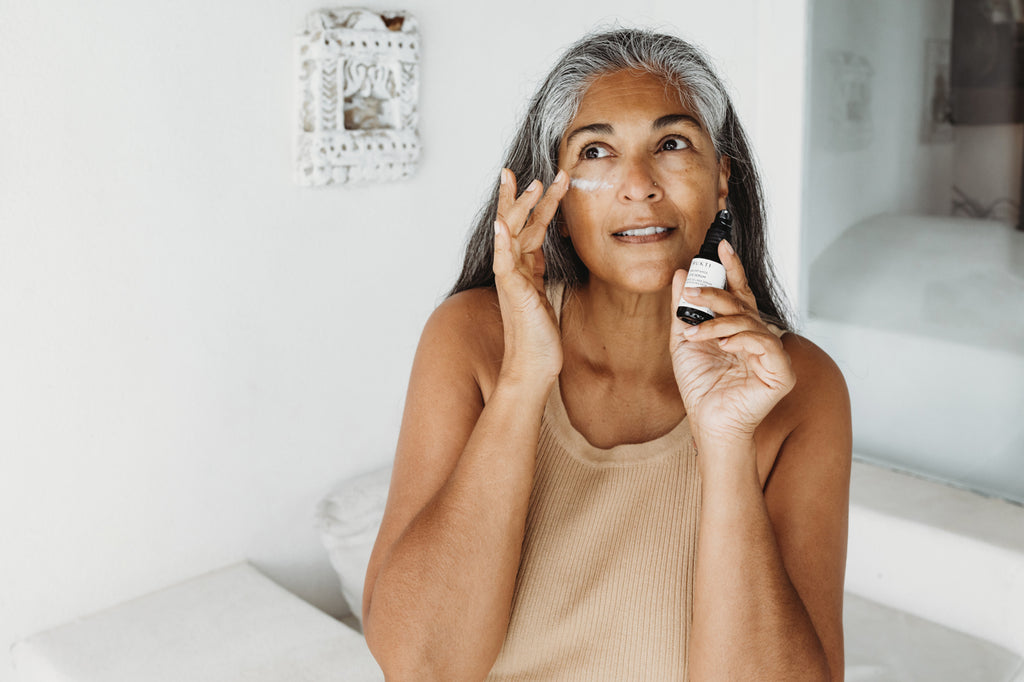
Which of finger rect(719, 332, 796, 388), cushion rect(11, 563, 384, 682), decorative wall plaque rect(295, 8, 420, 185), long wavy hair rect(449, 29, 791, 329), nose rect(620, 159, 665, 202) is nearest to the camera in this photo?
finger rect(719, 332, 796, 388)

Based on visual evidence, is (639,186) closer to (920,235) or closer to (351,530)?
(351,530)

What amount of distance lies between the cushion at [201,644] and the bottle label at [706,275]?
1.05 m

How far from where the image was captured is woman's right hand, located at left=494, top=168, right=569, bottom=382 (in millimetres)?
1243

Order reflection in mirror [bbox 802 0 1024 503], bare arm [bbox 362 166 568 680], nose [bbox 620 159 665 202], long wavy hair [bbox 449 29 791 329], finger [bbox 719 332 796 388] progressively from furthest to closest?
reflection in mirror [bbox 802 0 1024 503] < long wavy hair [bbox 449 29 791 329] < nose [bbox 620 159 665 202] < bare arm [bbox 362 166 568 680] < finger [bbox 719 332 796 388]

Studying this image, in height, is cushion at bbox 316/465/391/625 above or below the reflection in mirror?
below

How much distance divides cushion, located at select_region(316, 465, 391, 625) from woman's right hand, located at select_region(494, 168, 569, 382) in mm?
1008

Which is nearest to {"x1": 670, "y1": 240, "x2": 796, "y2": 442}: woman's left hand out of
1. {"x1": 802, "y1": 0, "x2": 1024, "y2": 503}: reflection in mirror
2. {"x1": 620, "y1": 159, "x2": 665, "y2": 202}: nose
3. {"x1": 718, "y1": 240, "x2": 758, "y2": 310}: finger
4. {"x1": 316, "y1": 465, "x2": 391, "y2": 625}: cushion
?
{"x1": 718, "y1": 240, "x2": 758, "y2": 310}: finger

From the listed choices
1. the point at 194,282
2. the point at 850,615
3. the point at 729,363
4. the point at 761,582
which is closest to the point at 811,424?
the point at 729,363

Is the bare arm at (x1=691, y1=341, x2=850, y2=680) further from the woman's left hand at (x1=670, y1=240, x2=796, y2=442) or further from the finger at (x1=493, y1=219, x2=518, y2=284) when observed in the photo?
the finger at (x1=493, y1=219, x2=518, y2=284)

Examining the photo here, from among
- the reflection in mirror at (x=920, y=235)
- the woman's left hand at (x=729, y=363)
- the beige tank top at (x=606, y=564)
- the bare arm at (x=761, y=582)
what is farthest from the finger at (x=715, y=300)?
the reflection in mirror at (x=920, y=235)

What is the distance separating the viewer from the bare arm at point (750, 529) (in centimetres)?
115

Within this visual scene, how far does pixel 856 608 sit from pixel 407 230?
4.77 feet

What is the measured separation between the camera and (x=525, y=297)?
49.7 inches

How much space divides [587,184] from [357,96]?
104cm
